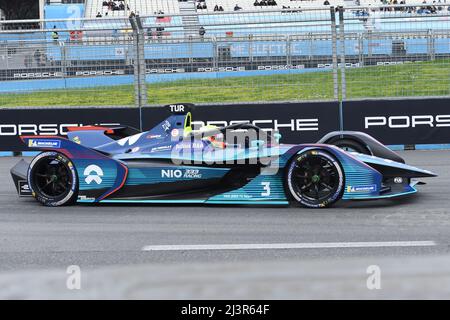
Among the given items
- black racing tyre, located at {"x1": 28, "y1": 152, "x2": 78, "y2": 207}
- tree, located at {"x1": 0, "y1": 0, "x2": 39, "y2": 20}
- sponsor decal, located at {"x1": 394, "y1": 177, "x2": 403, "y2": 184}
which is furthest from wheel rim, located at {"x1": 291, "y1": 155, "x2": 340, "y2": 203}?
tree, located at {"x1": 0, "y1": 0, "x2": 39, "y2": 20}

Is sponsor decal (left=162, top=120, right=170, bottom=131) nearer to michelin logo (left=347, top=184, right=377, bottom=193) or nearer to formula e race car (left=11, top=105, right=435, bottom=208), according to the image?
formula e race car (left=11, top=105, right=435, bottom=208)

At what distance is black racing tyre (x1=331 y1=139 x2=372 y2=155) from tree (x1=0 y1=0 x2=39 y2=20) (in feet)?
149

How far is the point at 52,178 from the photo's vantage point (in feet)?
25.0

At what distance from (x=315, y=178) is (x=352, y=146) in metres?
1.23

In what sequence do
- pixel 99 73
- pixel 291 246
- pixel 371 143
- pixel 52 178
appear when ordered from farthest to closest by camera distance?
pixel 99 73 → pixel 371 143 → pixel 52 178 → pixel 291 246

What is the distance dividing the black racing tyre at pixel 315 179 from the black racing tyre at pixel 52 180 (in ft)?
7.54

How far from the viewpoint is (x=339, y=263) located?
4.85m

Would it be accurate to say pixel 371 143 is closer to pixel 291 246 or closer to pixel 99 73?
pixel 291 246

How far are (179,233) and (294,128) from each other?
6552mm

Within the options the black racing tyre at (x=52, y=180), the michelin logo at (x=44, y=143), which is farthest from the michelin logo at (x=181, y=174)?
the michelin logo at (x=44, y=143)

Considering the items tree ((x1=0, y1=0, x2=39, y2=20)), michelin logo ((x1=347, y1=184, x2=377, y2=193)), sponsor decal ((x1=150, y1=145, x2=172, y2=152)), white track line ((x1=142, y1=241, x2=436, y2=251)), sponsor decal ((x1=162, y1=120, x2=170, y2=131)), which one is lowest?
white track line ((x1=142, y1=241, x2=436, y2=251))

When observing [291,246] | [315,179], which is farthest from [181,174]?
[291,246]

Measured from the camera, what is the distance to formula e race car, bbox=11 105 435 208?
277 inches

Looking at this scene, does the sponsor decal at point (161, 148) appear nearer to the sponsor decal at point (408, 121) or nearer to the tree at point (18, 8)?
the sponsor decal at point (408, 121)
